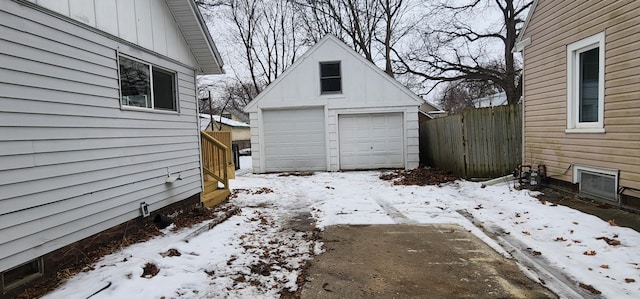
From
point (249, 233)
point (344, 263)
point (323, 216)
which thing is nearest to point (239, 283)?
point (344, 263)

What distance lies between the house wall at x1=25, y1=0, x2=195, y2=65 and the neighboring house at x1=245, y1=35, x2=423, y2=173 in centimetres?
642

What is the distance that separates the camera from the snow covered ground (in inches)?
143

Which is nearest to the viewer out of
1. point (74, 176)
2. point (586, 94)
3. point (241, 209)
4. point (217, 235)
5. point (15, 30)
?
point (15, 30)

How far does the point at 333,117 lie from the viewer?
13.6 meters

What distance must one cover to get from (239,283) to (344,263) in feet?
4.24

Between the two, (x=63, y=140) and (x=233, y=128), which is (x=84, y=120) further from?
(x=233, y=128)

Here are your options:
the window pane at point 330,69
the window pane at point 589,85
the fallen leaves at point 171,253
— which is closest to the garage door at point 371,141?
the window pane at point 330,69

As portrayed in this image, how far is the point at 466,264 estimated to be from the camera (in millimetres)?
4277

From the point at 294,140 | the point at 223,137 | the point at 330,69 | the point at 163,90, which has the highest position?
the point at 330,69

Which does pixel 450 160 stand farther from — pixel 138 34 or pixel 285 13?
pixel 285 13

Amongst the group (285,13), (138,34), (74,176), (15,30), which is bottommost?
(74,176)

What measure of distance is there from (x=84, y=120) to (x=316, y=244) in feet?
10.9

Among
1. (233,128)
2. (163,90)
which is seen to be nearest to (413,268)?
(163,90)

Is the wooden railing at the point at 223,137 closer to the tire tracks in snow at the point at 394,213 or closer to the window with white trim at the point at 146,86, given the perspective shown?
the window with white trim at the point at 146,86
